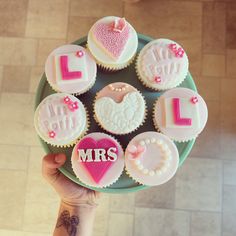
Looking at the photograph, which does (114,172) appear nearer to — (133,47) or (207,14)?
(133,47)

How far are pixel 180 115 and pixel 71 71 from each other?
0.98 feet

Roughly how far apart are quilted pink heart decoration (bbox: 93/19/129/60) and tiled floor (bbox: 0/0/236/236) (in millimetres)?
642

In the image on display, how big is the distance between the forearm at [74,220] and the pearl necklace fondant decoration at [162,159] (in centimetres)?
30

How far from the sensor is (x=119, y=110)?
3.17 feet

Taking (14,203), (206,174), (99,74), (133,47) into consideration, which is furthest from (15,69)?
(206,174)

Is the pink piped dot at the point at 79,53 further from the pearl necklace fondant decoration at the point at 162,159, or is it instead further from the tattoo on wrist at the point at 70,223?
the tattoo on wrist at the point at 70,223

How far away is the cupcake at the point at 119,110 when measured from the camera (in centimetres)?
96

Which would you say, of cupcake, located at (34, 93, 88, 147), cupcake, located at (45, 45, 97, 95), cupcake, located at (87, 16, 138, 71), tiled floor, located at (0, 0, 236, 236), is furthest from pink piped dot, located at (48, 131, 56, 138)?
tiled floor, located at (0, 0, 236, 236)

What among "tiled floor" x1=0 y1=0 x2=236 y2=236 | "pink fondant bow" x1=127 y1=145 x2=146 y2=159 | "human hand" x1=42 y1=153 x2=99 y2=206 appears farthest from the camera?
"tiled floor" x1=0 y1=0 x2=236 y2=236

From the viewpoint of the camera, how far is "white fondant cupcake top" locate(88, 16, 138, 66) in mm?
995

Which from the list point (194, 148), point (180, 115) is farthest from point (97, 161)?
point (194, 148)

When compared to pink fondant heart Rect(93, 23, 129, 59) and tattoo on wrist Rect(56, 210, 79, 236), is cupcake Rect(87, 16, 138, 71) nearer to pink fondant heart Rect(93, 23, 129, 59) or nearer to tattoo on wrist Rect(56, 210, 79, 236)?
pink fondant heart Rect(93, 23, 129, 59)

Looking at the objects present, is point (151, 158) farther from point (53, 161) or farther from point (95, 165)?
point (53, 161)

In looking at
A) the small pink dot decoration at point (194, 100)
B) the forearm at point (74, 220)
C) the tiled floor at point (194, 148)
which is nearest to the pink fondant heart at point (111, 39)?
the small pink dot decoration at point (194, 100)
